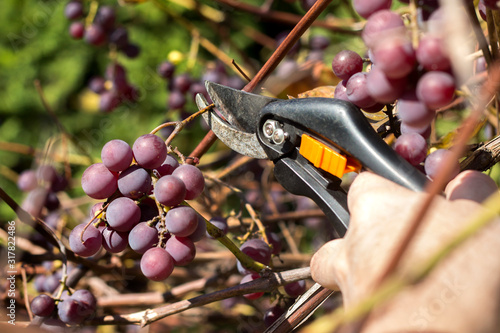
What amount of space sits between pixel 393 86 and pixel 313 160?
0.46ft

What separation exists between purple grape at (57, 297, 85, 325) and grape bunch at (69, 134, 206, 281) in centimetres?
16

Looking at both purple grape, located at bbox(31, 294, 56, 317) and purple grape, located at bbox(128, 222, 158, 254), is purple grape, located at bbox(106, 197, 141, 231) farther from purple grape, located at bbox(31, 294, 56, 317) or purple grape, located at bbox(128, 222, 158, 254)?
purple grape, located at bbox(31, 294, 56, 317)

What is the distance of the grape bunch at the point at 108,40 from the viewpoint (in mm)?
1242

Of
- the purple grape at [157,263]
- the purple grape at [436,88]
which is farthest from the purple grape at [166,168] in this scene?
the purple grape at [436,88]

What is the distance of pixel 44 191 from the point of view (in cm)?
102

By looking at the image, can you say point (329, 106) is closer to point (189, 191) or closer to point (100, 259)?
point (189, 191)

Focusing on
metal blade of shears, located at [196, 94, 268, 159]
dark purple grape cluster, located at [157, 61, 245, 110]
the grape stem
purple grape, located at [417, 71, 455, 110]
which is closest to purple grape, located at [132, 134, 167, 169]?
metal blade of shears, located at [196, 94, 268, 159]

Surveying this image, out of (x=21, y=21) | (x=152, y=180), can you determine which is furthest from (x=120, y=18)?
(x=152, y=180)

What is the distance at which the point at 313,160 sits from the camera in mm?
578

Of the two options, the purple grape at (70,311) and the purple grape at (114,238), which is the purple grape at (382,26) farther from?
the purple grape at (70,311)

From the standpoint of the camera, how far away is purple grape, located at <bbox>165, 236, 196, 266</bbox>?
0.61m

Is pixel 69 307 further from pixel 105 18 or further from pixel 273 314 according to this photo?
pixel 105 18

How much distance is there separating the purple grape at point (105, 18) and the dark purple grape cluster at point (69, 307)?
2.54 ft

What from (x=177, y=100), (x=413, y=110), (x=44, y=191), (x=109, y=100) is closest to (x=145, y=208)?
(x=413, y=110)
